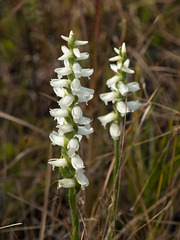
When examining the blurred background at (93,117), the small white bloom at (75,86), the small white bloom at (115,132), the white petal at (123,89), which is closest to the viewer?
the small white bloom at (75,86)

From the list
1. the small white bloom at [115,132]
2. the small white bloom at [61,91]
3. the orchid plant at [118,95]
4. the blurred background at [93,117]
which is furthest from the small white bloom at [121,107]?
the small white bloom at [61,91]

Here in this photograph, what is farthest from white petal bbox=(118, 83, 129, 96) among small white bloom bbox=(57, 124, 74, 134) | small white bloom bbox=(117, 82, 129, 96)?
small white bloom bbox=(57, 124, 74, 134)

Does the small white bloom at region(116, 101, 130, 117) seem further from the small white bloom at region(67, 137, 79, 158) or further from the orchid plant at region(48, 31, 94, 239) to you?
the small white bloom at region(67, 137, 79, 158)

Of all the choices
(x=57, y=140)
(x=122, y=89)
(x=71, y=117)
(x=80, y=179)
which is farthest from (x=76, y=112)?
(x=122, y=89)

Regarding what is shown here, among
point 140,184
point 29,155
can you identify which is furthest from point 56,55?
point 140,184

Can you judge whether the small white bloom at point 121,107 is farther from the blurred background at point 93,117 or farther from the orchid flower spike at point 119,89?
the blurred background at point 93,117

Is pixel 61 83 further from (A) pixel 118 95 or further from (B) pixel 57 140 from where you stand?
(A) pixel 118 95
